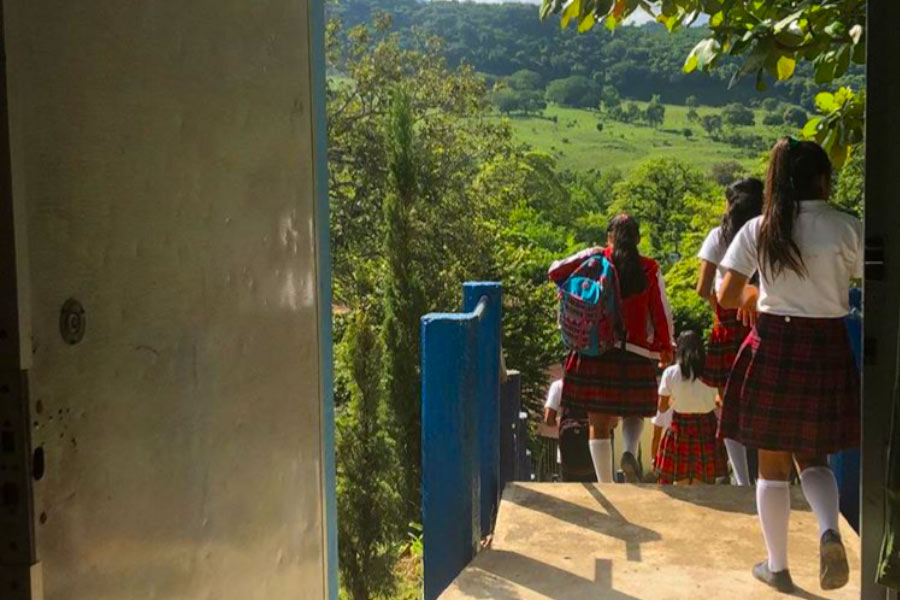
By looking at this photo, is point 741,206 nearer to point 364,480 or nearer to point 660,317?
point 660,317

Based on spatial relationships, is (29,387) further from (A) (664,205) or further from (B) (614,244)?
(A) (664,205)

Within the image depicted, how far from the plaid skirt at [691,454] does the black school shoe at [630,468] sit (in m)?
0.20

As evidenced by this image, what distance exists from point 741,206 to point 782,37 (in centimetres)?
121

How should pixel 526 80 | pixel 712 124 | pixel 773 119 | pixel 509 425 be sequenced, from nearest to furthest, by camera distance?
pixel 509 425 → pixel 773 119 → pixel 712 124 → pixel 526 80

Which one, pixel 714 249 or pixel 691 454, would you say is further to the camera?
pixel 691 454

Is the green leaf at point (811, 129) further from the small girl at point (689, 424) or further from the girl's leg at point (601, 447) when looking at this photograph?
the girl's leg at point (601, 447)

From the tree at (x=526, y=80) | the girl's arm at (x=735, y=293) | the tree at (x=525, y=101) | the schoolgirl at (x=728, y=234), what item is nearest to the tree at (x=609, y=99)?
the tree at (x=526, y=80)

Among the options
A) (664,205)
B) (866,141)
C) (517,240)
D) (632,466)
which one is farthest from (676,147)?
(866,141)

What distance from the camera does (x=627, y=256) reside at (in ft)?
15.5

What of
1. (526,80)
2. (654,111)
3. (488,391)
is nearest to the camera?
(488,391)

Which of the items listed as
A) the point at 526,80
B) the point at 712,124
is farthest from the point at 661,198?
the point at 526,80

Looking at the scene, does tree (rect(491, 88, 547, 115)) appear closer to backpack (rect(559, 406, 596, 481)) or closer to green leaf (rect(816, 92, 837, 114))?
backpack (rect(559, 406, 596, 481))

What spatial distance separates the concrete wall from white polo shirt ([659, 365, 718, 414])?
11.0 feet

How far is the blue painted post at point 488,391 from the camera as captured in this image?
4.77 meters
